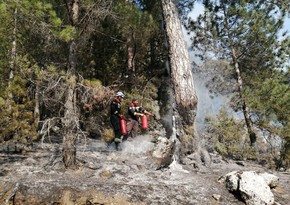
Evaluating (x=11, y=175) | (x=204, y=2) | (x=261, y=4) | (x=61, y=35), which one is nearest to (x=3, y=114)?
(x=11, y=175)

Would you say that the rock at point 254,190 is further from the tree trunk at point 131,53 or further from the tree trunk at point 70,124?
the tree trunk at point 131,53

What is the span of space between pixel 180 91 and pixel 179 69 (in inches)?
23.3

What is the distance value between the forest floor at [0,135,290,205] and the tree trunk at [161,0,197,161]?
75 cm

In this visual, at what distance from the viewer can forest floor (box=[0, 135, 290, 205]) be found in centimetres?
484

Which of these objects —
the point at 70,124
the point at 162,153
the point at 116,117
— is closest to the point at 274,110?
the point at 162,153

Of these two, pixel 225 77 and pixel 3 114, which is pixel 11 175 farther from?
pixel 225 77

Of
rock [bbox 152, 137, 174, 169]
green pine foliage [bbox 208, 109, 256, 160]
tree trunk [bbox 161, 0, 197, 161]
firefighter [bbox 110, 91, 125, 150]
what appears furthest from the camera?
green pine foliage [bbox 208, 109, 256, 160]

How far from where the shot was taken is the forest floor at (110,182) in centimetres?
484

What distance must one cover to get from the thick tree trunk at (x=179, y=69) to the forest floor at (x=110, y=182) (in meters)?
1.39

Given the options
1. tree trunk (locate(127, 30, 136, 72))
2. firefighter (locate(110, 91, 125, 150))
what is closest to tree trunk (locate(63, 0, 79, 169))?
firefighter (locate(110, 91, 125, 150))

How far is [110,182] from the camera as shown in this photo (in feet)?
18.2

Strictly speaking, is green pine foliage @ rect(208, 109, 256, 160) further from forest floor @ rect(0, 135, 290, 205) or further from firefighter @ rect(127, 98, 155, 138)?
firefighter @ rect(127, 98, 155, 138)

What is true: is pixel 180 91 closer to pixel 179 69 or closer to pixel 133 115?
pixel 179 69

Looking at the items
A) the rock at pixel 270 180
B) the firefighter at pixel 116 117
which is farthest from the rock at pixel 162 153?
the rock at pixel 270 180
